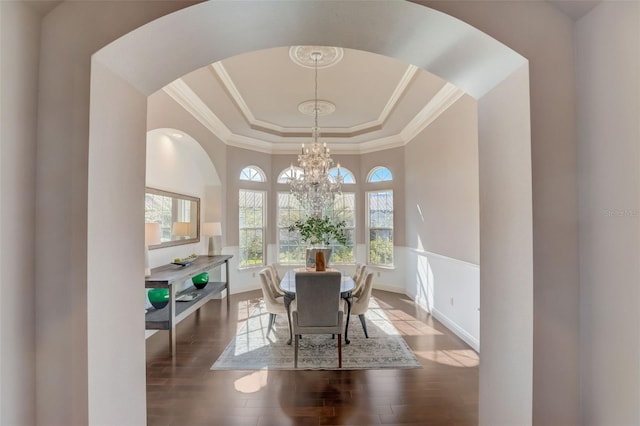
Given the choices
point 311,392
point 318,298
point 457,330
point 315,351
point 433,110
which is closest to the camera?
point 311,392

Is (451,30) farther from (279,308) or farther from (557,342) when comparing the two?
(279,308)

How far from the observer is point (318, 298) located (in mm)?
2840

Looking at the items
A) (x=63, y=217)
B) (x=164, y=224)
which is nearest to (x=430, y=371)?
(x=63, y=217)

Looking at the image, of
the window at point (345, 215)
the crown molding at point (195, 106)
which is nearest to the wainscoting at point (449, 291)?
the window at point (345, 215)

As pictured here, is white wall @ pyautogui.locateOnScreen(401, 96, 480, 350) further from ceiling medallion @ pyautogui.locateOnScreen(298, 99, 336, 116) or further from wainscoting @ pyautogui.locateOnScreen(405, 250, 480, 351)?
ceiling medallion @ pyautogui.locateOnScreen(298, 99, 336, 116)

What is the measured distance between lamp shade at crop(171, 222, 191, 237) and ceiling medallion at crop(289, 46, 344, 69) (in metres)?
2.97

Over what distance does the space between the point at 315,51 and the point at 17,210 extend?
9.47 ft

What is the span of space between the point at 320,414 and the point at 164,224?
3267 millimetres

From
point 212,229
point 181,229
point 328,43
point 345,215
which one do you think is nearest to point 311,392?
point 328,43

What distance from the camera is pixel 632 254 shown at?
0.98 m

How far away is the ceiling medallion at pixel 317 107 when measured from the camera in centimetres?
445

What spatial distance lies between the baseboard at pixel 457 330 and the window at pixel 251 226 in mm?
3764

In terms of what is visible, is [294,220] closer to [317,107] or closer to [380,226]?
[380,226]

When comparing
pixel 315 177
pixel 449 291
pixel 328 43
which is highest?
pixel 328 43
